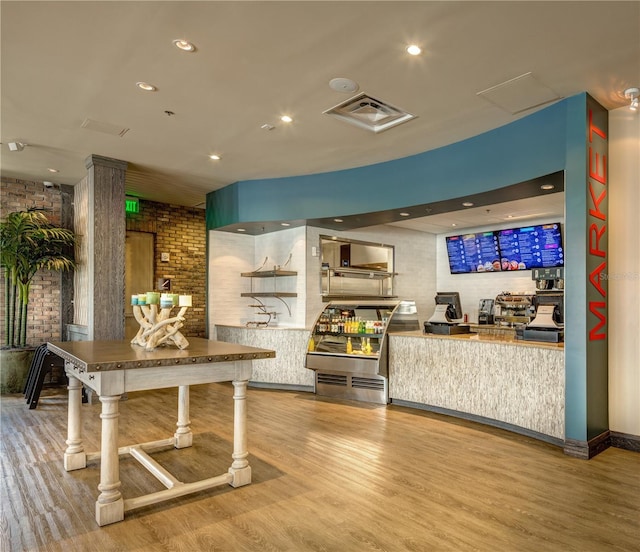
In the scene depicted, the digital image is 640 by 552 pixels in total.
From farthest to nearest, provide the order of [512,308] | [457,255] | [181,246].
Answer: [457,255] < [181,246] < [512,308]

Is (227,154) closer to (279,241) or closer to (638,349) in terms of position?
(279,241)

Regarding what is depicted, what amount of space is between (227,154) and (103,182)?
169cm

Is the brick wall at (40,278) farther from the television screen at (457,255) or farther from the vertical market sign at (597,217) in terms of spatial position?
the vertical market sign at (597,217)

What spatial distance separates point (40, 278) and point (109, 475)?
5.31 m

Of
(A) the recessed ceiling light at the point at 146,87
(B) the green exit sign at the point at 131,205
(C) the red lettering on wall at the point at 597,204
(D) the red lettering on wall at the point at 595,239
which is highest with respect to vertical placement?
(A) the recessed ceiling light at the point at 146,87

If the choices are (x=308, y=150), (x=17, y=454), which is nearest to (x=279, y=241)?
(x=308, y=150)

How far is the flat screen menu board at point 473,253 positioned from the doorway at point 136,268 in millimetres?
5667

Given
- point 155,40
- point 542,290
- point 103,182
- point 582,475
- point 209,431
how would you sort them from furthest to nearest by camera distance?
point 542,290, point 103,182, point 209,431, point 582,475, point 155,40

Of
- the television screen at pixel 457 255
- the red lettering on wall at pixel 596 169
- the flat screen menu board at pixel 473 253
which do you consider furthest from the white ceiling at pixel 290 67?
the television screen at pixel 457 255

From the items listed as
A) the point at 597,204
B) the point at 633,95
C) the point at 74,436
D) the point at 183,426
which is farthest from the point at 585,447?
the point at 74,436

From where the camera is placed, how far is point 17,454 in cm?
380

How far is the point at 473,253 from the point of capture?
27.8 feet

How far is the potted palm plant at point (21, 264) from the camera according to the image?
6.24 meters

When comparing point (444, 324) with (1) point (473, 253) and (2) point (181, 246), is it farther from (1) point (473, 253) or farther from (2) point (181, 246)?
(2) point (181, 246)
